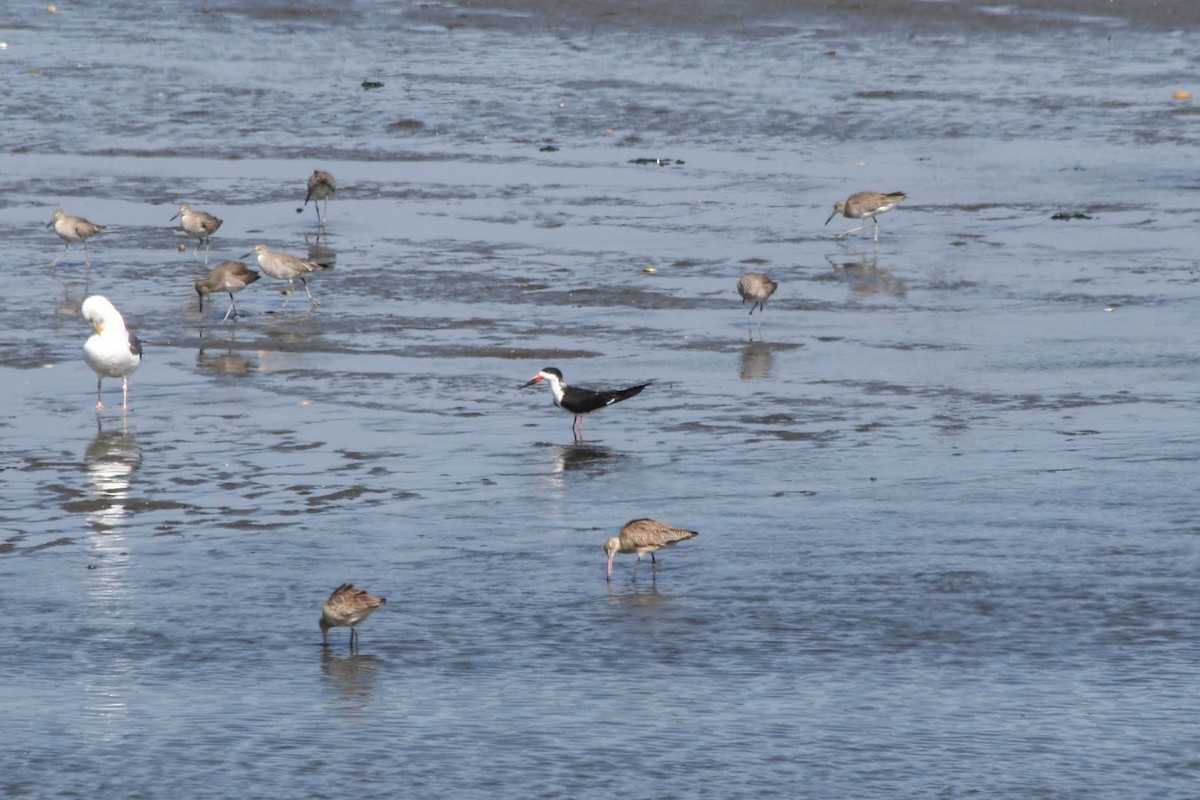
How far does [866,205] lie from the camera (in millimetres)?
23344

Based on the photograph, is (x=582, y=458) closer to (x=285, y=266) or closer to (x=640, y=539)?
(x=640, y=539)

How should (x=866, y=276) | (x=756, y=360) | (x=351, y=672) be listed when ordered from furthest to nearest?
1. (x=866, y=276)
2. (x=756, y=360)
3. (x=351, y=672)

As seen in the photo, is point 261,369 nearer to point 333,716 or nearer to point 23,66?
point 333,716

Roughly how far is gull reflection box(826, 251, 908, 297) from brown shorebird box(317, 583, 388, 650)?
1074cm

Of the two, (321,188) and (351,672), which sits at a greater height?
(321,188)

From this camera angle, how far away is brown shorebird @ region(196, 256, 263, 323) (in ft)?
65.2

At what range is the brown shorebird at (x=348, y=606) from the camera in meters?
10.9

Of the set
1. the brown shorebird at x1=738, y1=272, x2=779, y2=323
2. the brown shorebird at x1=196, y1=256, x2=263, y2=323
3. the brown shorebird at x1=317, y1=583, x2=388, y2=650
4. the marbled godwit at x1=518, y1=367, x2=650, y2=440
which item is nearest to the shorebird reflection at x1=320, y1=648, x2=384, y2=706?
the brown shorebird at x1=317, y1=583, x2=388, y2=650

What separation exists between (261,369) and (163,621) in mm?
6371

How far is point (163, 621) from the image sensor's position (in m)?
11.5

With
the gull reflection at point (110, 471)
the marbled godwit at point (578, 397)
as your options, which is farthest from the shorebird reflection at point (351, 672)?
the marbled godwit at point (578, 397)

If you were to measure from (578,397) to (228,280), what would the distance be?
5436mm

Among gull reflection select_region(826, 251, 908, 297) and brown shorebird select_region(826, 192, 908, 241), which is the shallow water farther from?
brown shorebird select_region(826, 192, 908, 241)

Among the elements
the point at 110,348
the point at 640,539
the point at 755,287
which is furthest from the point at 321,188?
the point at 640,539
